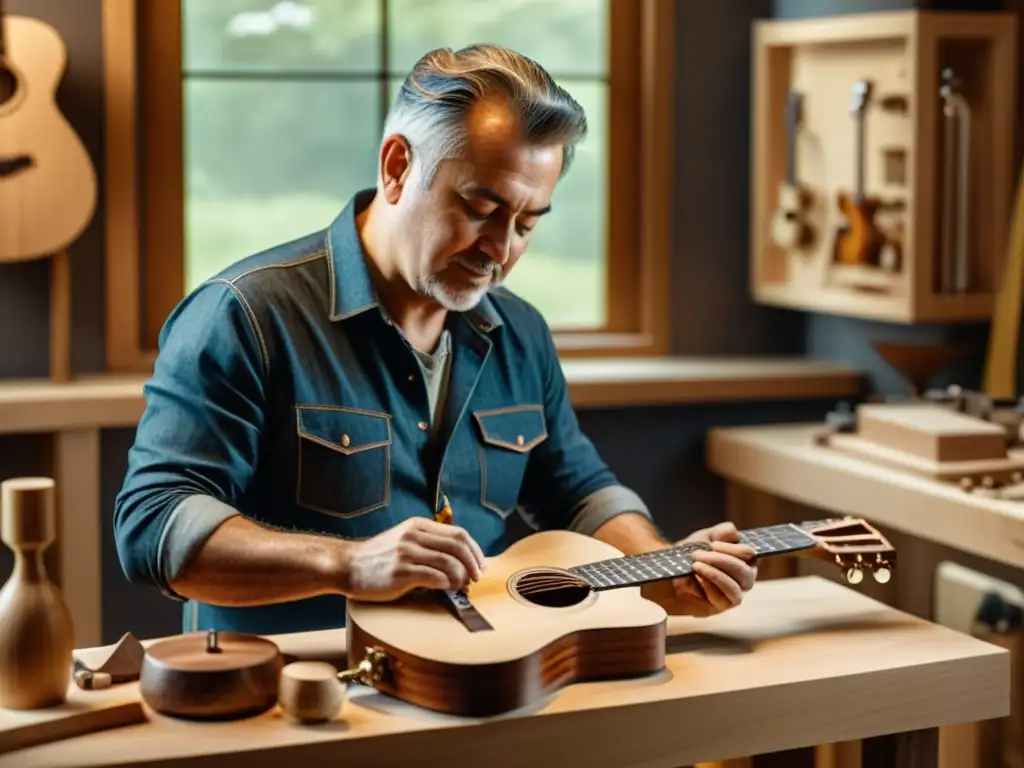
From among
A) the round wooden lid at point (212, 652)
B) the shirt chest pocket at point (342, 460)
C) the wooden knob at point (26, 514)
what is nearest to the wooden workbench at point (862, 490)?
the shirt chest pocket at point (342, 460)

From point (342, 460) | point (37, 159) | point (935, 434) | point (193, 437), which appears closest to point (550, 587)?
point (342, 460)

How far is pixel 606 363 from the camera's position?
3814 mm

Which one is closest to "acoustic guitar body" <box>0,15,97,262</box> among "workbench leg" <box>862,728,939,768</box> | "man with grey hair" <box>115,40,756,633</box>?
"man with grey hair" <box>115,40,756,633</box>

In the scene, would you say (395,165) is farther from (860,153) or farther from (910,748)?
(860,153)

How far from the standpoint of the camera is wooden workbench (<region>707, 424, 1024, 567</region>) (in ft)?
8.99

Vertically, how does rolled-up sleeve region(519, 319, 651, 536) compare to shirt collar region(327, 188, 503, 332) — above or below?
below

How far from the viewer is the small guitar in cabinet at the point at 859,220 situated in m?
3.46

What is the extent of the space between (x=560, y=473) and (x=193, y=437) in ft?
2.40

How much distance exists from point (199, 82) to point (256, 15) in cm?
21

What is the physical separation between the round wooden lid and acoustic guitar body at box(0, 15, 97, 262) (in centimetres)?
163

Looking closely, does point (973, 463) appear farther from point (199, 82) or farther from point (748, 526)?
point (199, 82)

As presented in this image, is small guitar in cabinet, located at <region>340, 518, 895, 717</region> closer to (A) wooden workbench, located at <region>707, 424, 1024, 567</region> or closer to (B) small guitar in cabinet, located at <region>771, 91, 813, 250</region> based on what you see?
(A) wooden workbench, located at <region>707, 424, 1024, 567</region>

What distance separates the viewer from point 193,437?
2.04m

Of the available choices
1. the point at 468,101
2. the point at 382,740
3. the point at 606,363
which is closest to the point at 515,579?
the point at 382,740
